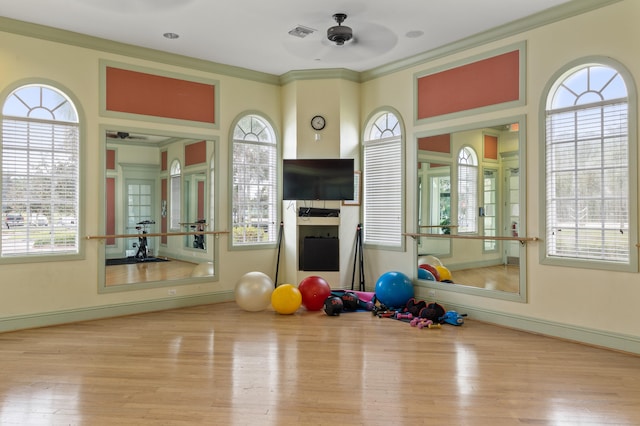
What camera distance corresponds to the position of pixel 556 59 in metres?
4.79

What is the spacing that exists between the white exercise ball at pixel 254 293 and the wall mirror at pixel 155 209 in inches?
35.7

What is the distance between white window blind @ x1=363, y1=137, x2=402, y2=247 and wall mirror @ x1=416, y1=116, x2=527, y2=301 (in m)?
0.37

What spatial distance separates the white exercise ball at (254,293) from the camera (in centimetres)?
574

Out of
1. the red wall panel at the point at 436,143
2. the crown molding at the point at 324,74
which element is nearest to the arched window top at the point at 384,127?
the red wall panel at the point at 436,143

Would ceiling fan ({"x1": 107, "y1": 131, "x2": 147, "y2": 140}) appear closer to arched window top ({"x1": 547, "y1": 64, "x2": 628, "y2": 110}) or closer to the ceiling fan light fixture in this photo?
the ceiling fan light fixture

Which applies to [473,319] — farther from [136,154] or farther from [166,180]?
[136,154]

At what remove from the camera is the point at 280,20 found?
5.07 m

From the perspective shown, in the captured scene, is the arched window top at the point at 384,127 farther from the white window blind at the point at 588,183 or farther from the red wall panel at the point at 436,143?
the white window blind at the point at 588,183

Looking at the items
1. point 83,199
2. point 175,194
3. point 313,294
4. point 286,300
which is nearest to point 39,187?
point 83,199

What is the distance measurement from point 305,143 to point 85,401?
14.9 feet

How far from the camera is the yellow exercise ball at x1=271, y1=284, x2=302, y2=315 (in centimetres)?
558

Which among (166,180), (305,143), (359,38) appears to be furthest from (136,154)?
(359,38)

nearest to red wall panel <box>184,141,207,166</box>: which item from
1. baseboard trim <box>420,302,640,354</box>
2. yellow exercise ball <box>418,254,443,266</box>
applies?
yellow exercise ball <box>418,254,443,266</box>

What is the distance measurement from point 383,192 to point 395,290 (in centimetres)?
151
